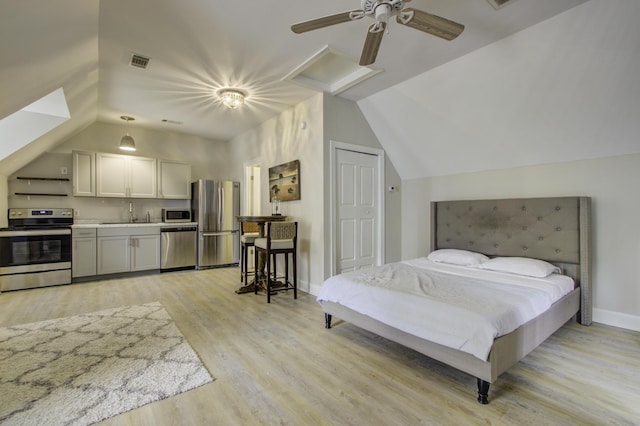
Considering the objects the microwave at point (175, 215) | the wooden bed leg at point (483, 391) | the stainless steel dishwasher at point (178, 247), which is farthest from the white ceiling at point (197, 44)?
the wooden bed leg at point (483, 391)

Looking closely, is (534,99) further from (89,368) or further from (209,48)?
(89,368)

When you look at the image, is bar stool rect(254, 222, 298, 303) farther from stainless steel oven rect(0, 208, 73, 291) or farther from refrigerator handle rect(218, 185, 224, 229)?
stainless steel oven rect(0, 208, 73, 291)

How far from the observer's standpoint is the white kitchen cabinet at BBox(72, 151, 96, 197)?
15.7 ft

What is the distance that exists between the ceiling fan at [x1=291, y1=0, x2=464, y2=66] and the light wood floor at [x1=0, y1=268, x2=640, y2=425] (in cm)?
235

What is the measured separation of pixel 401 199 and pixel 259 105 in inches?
107

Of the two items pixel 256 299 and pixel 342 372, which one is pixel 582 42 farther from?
pixel 256 299

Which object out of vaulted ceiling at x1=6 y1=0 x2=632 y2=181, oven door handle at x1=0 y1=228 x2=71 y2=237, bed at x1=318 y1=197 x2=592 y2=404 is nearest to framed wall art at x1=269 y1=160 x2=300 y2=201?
vaulted ceiling at x1=6 y1=0 x2=632 y2=181

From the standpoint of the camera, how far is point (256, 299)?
3740mm

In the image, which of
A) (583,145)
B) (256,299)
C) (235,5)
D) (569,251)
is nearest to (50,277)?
(256,299)

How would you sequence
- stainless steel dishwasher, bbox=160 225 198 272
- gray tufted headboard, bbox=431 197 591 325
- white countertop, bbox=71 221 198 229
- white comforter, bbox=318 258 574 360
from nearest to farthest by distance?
white comforter, bbox=318 258 574 360
gray tufted headboard, bbox=431 197 591 325
white countertop, bbox=71 221 198 229
stainless steel dishwasher, bbox=160 225 198 272

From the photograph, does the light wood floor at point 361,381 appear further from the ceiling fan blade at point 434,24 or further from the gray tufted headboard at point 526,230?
the ceiling fan blade at point 434,24

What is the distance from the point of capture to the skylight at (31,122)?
11.1 feet

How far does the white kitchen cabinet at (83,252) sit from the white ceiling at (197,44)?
1914 millimetres

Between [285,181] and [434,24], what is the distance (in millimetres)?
2965
